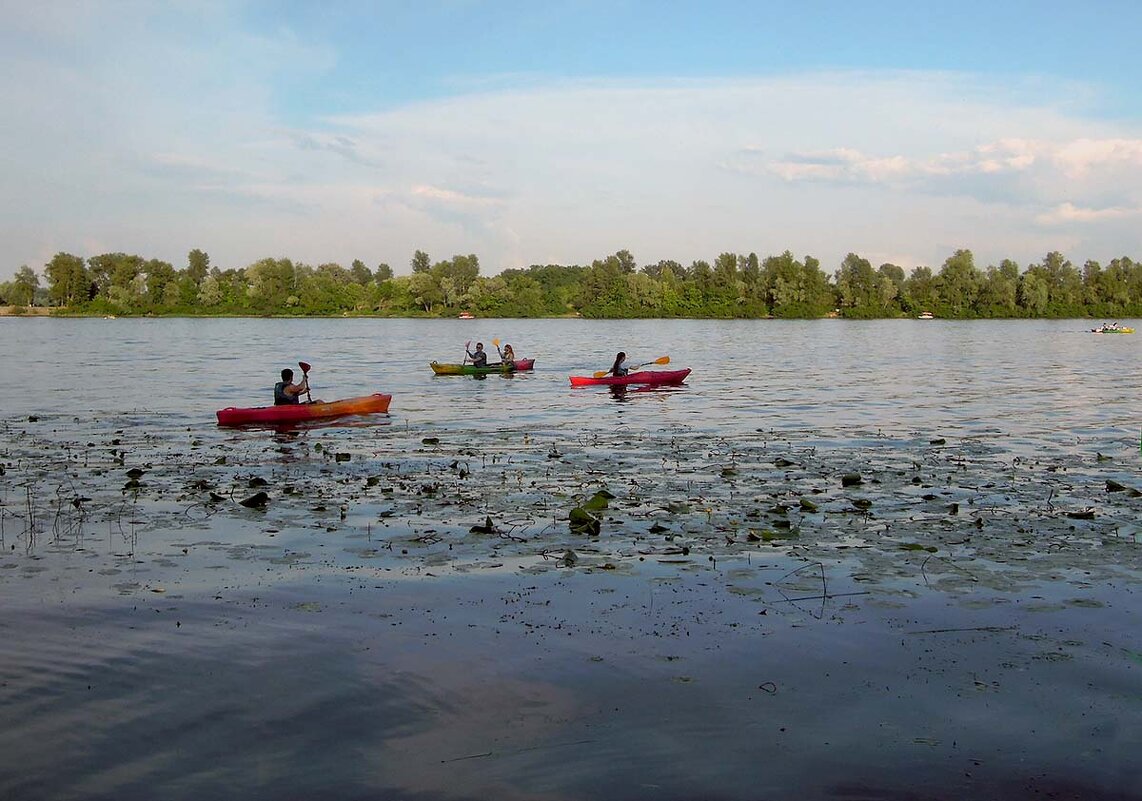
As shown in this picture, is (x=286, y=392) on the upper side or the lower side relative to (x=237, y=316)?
lower

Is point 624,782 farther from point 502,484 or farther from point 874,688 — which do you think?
point 502,484

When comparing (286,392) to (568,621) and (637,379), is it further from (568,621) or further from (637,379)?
(568,621)

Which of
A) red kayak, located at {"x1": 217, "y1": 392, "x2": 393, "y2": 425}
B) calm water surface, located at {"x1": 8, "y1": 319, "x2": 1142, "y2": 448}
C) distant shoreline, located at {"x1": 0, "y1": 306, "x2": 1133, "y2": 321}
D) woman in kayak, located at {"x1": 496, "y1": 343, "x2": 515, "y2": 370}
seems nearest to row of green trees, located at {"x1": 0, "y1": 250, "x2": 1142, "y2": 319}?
distant shoreline, located at {"x1": 0, "y1": 306, "x2": 1133, "y2": 321}

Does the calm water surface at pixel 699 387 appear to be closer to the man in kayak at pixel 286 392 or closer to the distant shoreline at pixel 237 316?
the man in kayak at pixel 286 392

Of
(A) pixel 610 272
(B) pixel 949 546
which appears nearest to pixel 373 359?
(B) pixel 949 546

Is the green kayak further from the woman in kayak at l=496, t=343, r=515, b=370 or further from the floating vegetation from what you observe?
the floating vegetation

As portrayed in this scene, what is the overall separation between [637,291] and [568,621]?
7071 inches

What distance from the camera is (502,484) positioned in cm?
1658

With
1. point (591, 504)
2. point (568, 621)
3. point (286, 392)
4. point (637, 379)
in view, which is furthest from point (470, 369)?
point (568, 621)

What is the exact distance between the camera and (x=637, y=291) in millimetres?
187375

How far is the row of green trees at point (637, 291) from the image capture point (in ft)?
582

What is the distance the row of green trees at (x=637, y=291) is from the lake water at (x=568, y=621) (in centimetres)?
16015

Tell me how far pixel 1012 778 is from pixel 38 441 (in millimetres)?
21550

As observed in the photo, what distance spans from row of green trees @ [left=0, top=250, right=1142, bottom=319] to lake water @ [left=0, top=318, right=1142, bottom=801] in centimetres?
16015
